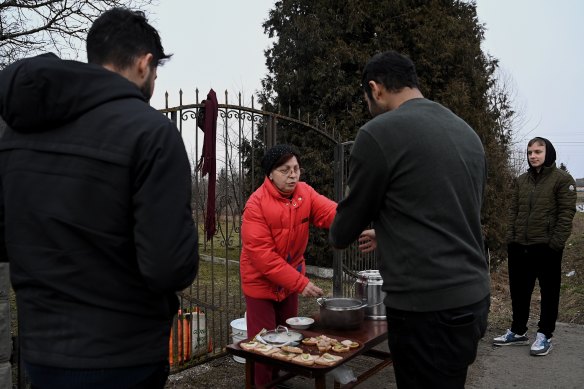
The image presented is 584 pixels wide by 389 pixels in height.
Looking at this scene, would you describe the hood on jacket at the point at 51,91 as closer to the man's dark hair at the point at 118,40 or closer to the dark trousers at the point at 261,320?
the man's dark hair at the point at 118,40

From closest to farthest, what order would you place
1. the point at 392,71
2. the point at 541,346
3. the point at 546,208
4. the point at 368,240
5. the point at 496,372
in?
the point at 392,71
the point at 368,240
the point at 496,372
the point at 546,208
the point at 541,346

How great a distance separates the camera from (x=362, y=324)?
3500 millimetres

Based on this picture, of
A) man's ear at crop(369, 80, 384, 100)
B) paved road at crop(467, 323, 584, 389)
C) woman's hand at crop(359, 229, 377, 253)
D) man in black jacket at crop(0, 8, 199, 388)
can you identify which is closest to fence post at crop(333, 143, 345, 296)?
paved road at crop(467, 323, 584, 389)

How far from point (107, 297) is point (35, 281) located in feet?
0.73

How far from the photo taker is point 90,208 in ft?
4.43

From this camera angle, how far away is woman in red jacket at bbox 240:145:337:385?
335cm

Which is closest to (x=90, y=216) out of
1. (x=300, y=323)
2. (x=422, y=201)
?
(x=422, y=201)

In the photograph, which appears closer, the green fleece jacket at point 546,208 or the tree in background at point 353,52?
the green fleece jacket at point 546,208

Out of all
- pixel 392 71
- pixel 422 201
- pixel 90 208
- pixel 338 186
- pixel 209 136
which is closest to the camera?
pixel 90 208

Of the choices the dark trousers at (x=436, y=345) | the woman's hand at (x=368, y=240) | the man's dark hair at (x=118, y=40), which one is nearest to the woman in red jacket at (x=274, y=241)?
the woman's hand at (x=368, y=240)

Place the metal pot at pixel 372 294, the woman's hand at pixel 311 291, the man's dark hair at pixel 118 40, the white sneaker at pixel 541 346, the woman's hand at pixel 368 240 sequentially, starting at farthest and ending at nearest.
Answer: the white sneaker at pixel 541 346, the metal pot at pixel 372 294, the woman's hand at pixel 311 291, the woman's hand at pixel 368 240, the man's dark hair at pixel 118 40

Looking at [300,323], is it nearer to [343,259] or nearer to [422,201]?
[422,201]

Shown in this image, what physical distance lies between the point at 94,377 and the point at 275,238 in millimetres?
2163

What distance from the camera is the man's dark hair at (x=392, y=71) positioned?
2111 mm
